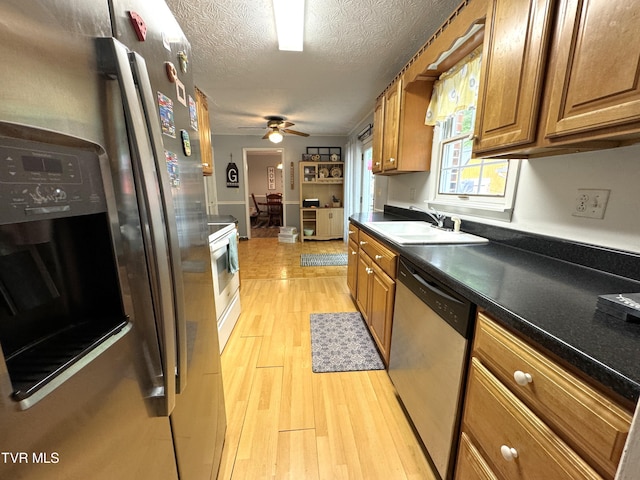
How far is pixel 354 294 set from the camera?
260 centimetres

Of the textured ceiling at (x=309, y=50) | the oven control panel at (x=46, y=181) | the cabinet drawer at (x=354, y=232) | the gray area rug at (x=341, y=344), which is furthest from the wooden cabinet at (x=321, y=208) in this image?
the oven control panel at (x=46, y=181)

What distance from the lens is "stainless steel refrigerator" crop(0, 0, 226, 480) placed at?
1.13 ft

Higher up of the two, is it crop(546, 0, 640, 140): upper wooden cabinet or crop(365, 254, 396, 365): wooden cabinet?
crop(546, 0, 640, 140): upper wooden cabinet

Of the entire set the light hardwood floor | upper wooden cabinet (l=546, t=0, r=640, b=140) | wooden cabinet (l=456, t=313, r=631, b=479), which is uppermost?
upper wooden cabinet (l=546, t=0, r=640, b=140)

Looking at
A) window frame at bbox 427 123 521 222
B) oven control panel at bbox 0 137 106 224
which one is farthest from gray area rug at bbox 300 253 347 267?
oven control panel at bbox 0 137 106 224

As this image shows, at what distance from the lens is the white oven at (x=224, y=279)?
1852 mm

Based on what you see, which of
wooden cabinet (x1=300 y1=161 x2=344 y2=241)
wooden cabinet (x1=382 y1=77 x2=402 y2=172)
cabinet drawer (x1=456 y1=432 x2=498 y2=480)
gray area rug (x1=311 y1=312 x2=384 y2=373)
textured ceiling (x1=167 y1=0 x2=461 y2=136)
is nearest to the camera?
cabinet drawer (x1=456 y1=432 x2=498 y2=480)

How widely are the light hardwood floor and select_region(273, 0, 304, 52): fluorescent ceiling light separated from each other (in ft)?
7.75

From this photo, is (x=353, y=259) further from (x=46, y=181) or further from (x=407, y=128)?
(x=46, y=181)

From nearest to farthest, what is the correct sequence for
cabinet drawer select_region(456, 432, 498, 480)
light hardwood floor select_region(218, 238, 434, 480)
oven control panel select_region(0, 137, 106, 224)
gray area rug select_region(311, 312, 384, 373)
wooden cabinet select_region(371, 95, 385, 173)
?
oven control panel select_region(0, 137, 106, 224), cabinet drawer select_region(456, 432, 498, 480), light hardwood floor select_region(218, 238, 434, 480), gray area rug select_region(311, 312, 384, 373), wooden cabinet select_region(371, 95, 385, 173)

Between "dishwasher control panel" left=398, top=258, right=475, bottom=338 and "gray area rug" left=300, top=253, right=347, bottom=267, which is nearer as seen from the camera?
"dishwasher control panel" left=398, top=258, right=475, bottom=338

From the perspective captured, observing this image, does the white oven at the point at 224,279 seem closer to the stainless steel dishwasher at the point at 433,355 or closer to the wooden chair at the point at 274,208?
the stainless steel dishwasher at the point at 433,355

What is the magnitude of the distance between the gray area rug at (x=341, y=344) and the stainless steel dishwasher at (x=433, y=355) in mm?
448

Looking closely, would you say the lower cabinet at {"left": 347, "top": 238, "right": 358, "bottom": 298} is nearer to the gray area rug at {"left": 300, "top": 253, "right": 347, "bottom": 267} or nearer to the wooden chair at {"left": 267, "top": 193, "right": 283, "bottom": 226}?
the gray area rug at {"left": 300, "top": 253, "right": 347, "bottom": 267}
